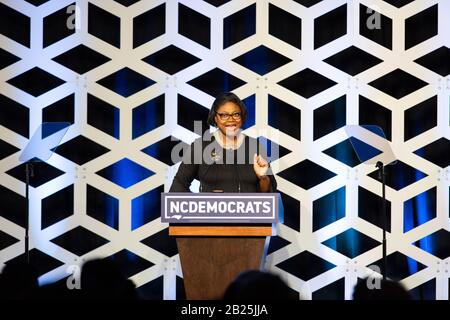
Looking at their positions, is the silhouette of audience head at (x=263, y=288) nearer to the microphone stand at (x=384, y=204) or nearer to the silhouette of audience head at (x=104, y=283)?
the silhouette of audience head at (x=104, y=283)

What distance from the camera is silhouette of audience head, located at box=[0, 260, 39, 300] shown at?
2.85 meters

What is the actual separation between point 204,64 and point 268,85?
471 millimetres

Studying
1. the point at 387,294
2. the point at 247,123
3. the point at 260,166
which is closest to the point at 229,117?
the point at 260,166

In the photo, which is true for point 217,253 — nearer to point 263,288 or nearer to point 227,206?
point 227,206

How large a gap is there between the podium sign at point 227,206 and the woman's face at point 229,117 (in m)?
0.67

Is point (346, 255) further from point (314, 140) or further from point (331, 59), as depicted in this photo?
point (331, 59)

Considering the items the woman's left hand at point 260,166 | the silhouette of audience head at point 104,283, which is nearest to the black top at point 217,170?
the woman's left hand at point 260,166

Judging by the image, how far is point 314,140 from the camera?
19.2ft

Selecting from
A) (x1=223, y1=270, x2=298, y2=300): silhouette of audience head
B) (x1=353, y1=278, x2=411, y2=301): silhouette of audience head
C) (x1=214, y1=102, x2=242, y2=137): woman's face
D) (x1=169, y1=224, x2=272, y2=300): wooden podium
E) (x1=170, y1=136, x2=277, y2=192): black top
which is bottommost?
(x1=223, y1=270, x2=298, y2=300): silhouette of audience head

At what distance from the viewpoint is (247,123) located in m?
5.86

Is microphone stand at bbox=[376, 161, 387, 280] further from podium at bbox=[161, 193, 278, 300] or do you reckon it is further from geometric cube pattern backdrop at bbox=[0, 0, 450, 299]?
podium at bbox=[161, 193, 278, 300]

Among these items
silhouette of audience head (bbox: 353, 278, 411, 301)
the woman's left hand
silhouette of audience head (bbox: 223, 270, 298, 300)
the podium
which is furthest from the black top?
silhouette of audience head (bbox: 223, 270, 298, 300)

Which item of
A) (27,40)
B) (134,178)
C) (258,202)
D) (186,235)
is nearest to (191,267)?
(186,235)
